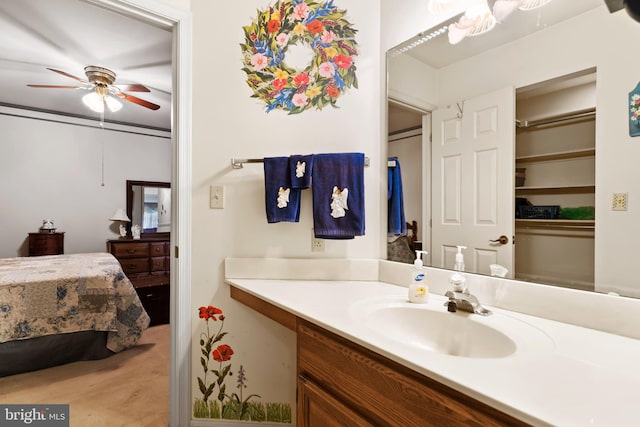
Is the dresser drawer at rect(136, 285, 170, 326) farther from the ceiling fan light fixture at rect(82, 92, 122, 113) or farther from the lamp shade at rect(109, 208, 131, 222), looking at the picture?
the ceiling fan light fixture at rect(82, 92, 122, 113)

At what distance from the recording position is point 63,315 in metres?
2.23

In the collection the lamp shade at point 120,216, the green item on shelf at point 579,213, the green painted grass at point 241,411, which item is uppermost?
the green item on shelf at point 579,213

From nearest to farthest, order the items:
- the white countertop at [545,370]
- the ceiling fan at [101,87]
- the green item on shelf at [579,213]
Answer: the white countertop at [545,370] → the green item on shelf at [579,213] → the ceiling fan at [101,87]

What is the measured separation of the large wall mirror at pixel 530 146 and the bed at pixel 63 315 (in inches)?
89.2

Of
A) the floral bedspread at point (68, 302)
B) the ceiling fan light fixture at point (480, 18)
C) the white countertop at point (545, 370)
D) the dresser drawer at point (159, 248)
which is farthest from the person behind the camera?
the dresser drawer at point (159, 248)

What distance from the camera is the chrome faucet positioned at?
38.7 inches

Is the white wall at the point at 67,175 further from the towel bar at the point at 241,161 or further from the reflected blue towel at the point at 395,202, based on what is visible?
the reflected blue towel at the point at 395,202

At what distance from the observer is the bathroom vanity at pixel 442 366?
1.78 ft

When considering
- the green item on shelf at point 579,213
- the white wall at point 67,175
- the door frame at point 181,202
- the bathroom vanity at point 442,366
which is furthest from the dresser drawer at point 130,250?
the green item on shelf at point 579,213

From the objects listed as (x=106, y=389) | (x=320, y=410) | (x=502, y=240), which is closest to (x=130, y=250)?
(x=106, y=389)

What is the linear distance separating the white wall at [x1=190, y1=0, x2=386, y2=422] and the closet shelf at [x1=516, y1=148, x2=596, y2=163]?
2.05 feet

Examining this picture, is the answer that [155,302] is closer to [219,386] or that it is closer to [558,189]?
[219,386]

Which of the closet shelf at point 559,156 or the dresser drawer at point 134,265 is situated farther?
the dresser drawer at point 134,265

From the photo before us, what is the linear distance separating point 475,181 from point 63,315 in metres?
2.76
